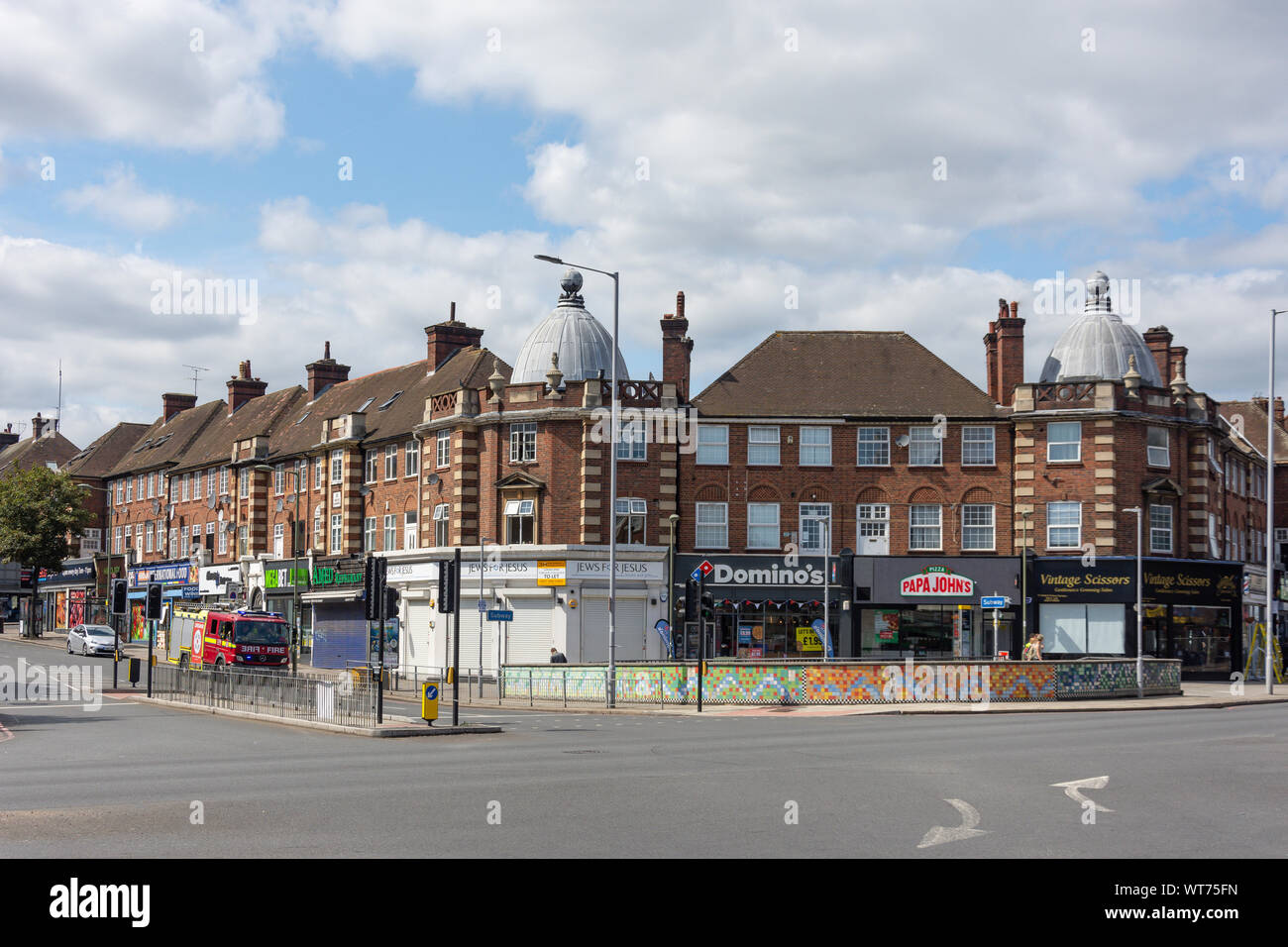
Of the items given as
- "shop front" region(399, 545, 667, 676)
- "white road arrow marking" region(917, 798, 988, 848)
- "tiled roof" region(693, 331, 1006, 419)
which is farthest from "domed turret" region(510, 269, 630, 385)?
"white road arrow marking" region(917, 798, 988, 848)

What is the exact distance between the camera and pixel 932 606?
157 ft

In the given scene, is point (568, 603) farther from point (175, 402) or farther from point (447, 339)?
point (175, 402)

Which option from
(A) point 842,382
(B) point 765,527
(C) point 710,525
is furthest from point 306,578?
(A) point 842,382

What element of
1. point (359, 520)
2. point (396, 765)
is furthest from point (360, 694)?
point (359, 520)

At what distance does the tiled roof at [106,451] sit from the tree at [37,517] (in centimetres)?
1349

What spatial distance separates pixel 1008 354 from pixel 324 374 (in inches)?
1466

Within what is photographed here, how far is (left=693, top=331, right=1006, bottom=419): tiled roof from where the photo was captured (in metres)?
49.2

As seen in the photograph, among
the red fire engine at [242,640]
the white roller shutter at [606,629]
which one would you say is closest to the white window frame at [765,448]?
the white roller shutter at [606,629]

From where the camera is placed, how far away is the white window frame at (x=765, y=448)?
4894 cm

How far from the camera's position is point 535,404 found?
49125 mm

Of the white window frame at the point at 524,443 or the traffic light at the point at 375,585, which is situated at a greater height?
the white window frame at the point at 524,443

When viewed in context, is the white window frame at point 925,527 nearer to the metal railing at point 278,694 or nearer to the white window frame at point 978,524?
the white window frame at point 978,524

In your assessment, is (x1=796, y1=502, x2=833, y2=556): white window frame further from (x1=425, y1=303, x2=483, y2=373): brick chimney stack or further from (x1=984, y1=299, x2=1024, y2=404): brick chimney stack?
(x1=425, y1=303, x2=483, y2=373): brick chimney stack
